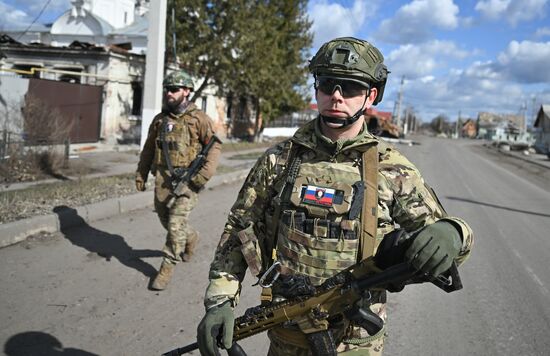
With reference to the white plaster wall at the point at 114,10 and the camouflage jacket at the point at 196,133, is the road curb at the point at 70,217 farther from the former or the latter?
the white plaster wall at the point at 114,10

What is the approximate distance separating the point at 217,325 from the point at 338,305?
1.53ft

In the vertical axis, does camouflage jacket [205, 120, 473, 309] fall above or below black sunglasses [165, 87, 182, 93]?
below

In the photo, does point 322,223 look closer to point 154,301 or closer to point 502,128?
point 154,301

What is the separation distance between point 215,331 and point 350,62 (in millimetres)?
1166

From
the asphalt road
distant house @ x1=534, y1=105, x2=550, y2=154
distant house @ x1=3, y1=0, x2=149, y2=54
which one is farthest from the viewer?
distant house @ x1=534, y1=105, x2=550, y2=154

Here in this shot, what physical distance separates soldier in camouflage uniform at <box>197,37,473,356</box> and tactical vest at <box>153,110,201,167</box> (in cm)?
263

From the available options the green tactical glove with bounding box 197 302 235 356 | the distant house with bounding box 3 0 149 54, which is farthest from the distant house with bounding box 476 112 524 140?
the green tactical glove with bounding box 197 302 235 356

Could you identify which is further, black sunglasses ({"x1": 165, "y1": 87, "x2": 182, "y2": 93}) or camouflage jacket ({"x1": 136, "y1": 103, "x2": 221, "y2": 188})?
camouflage jacket ({"x1": 136, "y1": 103, "x2": 221, "y2": 188})

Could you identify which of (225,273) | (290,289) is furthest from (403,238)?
(225,273)

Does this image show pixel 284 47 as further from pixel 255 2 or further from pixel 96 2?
pixel 96 2

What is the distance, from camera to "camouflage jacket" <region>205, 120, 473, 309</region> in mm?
1820

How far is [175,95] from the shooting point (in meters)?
4.40

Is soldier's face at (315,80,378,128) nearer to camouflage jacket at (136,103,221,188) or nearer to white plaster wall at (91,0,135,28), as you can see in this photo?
camouflage jacket at (136,103,221,188)

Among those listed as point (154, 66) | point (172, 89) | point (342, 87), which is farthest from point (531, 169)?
point (342, 87)
